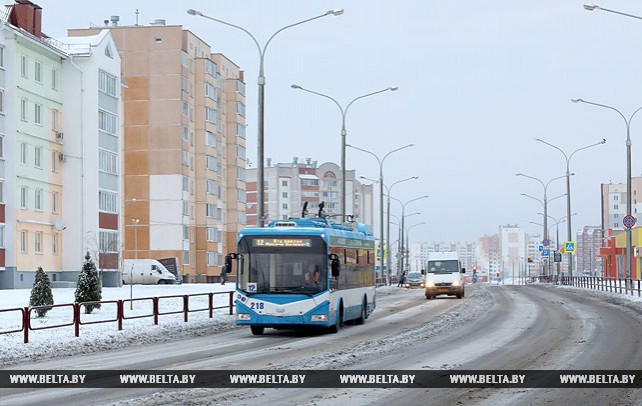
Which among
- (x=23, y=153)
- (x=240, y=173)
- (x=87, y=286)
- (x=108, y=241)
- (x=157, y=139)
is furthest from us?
(x=240, y=173)

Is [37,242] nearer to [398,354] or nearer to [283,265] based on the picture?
[283,265]

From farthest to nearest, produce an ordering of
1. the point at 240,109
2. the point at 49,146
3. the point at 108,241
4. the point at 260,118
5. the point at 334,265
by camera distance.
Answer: the point at 240,109 < the point at 108,241 < the point at 49,146 < the point at 260,118 < the point at 334,265

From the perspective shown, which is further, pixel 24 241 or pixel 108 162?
pixel 108 162

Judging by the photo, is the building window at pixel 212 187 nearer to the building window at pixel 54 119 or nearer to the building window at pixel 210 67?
the building window at pixel 210 67

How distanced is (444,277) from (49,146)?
2692cm

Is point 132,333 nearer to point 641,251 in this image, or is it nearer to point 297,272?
point 297,272

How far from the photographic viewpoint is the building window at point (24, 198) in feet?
203

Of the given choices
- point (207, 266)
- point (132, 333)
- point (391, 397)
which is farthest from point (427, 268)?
point (207, 266)

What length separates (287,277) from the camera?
86.6 feet

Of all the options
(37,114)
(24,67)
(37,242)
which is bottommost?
(37,242)

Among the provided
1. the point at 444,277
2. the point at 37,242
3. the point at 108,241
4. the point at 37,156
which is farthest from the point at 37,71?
the point at 444,277

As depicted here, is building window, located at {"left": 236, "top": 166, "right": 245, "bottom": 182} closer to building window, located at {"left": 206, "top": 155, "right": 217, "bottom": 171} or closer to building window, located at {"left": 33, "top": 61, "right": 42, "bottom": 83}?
building window, located at {"left": 206, "top": 155, "right": 217, "bottom": 171}

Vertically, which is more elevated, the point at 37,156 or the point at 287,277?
the point at 37,156

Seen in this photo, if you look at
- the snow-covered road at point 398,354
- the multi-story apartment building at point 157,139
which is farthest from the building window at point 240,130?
the snow-covered road at point 398,354
